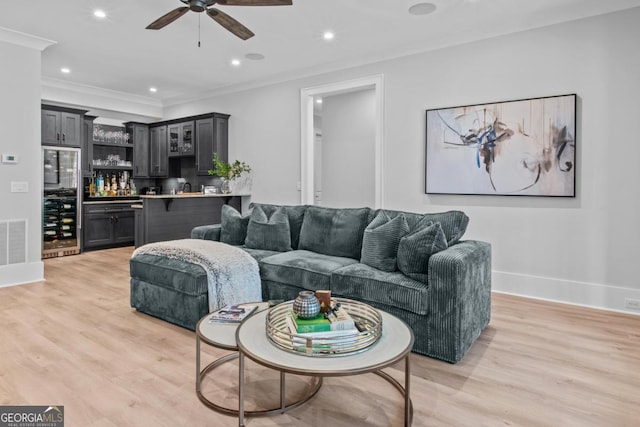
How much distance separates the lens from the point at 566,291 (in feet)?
12.6

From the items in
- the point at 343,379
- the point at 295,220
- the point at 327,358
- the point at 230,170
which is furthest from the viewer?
the point at 230,170

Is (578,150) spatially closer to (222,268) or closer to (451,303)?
(451,303)

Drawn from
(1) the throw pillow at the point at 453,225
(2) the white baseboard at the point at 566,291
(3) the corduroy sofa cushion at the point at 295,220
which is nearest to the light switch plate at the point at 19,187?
(3) the corduroy sofa cushion at the point at 295,220

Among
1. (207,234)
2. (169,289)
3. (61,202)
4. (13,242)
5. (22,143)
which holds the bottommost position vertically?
(169,289)

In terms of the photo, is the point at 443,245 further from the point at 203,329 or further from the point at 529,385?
the point at 203,329

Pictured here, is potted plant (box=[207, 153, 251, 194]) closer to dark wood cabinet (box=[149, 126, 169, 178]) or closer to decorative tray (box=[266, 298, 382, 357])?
dark wood cabinet (box=[149, 126, 169, 178])

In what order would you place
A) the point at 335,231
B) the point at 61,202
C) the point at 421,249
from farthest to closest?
1. the point at 61,202
2. the point at 335,231
3. the point at 421,249

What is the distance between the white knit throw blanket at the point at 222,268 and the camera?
300cm

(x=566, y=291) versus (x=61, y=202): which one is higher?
(x=61, y=202)

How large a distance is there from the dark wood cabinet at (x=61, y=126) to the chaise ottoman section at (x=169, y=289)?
12.8 feet

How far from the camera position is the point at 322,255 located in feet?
11.6

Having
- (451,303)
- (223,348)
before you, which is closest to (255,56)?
(451,303)

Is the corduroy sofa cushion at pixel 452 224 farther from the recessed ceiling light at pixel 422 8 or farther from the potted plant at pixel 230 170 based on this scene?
the potted plant at pixel 230 170

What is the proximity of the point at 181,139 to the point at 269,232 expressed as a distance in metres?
4.25
